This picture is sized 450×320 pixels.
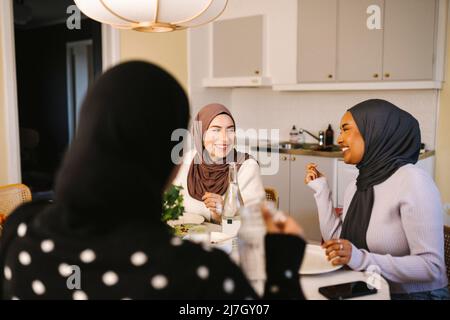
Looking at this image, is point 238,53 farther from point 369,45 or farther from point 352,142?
point 352,142

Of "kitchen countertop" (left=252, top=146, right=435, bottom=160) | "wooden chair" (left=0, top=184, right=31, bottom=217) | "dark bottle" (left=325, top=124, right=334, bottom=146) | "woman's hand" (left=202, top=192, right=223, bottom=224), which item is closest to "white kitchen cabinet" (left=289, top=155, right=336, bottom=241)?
"kitchen countertop" (left=252, top=146, right=435, bottom=160)

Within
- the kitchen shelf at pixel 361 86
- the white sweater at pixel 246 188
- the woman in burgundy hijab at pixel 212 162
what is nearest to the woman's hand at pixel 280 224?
the white sweater at pixel 246 188

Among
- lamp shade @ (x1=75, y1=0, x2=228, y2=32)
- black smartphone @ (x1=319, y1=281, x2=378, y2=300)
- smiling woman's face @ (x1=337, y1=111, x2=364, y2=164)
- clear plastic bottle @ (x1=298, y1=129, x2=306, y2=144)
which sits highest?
lamp shade @ (x1=75, y1=0, x2=228, y2=32)

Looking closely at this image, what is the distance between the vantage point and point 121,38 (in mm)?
4434

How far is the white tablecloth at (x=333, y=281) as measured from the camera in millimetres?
1350

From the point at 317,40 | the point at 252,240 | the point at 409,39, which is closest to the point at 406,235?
the point at 252,240

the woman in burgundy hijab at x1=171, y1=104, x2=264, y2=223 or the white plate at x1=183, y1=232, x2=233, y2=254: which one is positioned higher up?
the woman in burgundy hijab at x1=171, y1=104, x2=264, y2=223

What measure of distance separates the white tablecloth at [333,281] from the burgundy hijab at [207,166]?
43.2 inches

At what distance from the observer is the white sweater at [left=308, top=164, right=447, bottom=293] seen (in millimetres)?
1604

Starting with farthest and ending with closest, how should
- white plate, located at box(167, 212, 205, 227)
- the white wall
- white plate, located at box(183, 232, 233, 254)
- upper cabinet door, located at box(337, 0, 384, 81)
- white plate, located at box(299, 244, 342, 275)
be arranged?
the white wall
upper cabinet door, located at box(337, 0, 384, 81)
white plate, located at box(167, 212, 205, 227)
white plate, located at box(183, 232, 233, 254)
white plate, located at box(299, 244, 342, 275)

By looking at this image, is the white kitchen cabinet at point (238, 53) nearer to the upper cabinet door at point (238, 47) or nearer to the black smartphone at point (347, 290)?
the upper cabinet door at point (238, 47)

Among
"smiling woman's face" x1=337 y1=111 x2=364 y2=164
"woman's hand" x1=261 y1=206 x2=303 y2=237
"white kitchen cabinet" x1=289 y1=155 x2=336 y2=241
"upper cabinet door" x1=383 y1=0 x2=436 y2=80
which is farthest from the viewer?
"white kitchen cabinet" x1=289 y1=155 x2=336 y2=241

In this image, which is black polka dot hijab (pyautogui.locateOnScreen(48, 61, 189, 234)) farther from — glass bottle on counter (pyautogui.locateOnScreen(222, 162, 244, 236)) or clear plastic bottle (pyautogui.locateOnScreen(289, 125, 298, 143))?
clear plastic bottle (pyautogui.locateOnScreen(289, 125, 298, 143))

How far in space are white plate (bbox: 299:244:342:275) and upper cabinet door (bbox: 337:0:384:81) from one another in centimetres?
254
